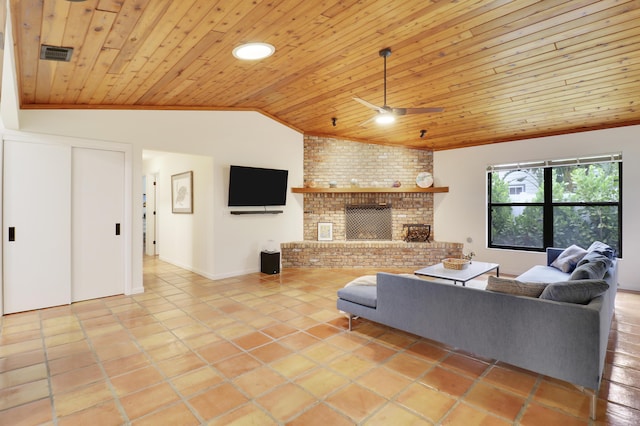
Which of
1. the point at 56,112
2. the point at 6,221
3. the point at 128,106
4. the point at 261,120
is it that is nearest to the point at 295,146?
the point at 261,120

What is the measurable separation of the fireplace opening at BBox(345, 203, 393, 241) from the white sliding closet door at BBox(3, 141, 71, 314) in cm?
458

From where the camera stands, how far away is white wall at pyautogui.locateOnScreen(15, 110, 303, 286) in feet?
14.1

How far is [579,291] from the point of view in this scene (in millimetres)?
2146

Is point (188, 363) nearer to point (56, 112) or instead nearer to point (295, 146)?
point (56, 112)

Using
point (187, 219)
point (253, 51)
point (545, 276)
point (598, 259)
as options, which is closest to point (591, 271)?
point (598, 259)

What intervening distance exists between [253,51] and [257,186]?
284 centimetres

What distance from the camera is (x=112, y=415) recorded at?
78.9 inches

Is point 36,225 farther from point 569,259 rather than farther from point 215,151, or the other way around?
point 569,259

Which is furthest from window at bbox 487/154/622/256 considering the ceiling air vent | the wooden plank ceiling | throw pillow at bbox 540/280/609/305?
the ceiling air vent

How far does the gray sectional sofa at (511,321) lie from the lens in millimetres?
2002

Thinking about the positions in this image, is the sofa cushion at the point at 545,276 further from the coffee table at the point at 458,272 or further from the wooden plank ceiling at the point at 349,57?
the wooden plank ceiling at the point at 349,57

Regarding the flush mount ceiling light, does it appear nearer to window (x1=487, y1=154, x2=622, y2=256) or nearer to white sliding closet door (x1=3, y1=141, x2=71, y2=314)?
white sliding closet door (x1=3, y1=141, x2=71, y2=314)

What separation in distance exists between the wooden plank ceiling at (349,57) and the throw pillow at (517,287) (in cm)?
207

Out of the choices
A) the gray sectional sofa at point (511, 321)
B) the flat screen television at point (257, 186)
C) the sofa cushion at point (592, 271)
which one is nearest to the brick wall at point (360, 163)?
the flat screen television at point (257, 186)
